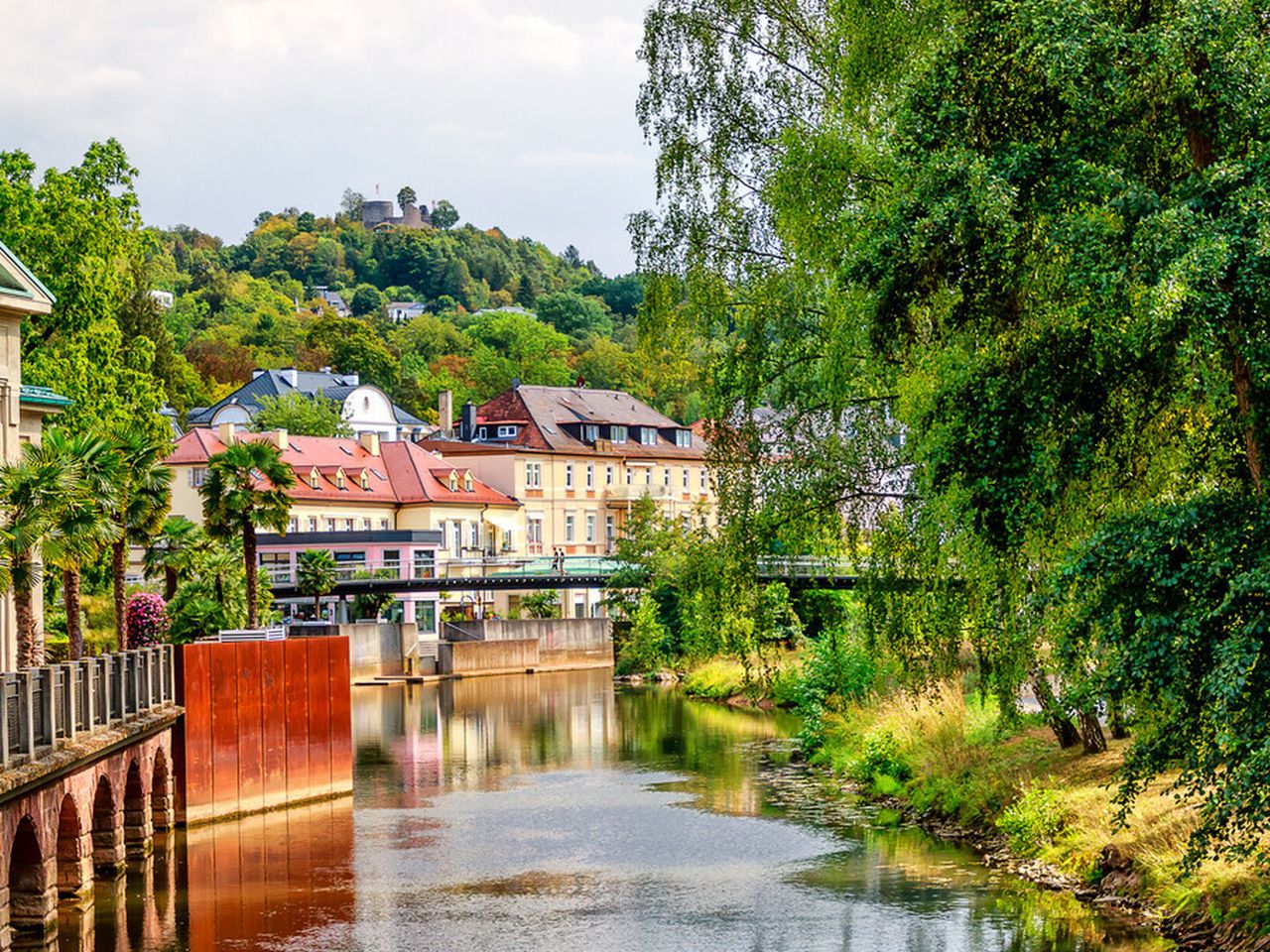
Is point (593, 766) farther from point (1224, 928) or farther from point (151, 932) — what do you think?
point (1224, 928)

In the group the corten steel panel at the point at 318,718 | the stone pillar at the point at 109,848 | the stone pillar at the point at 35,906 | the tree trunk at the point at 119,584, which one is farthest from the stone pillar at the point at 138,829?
the stone pillar at the point at 35,906

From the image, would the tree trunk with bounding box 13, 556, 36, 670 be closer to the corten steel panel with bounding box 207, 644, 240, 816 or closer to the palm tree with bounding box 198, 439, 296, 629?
the corten steel panel with bounding box 207, 644, 240, 816

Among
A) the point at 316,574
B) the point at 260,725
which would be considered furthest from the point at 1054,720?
the point at 316,574

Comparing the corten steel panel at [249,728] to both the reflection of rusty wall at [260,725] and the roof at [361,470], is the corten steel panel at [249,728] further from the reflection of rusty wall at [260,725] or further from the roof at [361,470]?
the roof at [361,470]

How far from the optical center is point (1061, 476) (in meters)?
21.2

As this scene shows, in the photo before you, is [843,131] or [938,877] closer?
[843,131]

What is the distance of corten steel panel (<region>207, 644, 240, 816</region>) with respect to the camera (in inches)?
1469

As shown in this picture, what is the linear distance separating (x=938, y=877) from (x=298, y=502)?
61.6 meters

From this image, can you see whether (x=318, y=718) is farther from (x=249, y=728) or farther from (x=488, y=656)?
(x=488, y=656)

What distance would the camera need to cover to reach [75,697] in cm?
2886

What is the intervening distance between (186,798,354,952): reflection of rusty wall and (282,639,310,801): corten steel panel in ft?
1.85

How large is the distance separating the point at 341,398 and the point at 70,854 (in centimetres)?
9643

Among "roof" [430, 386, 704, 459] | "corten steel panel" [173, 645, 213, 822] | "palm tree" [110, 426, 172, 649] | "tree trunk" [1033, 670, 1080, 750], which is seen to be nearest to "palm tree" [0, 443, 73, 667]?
"corten steel panel" [173, 645, 213, 822]

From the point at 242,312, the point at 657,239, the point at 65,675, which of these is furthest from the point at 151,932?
the point at 242,312
